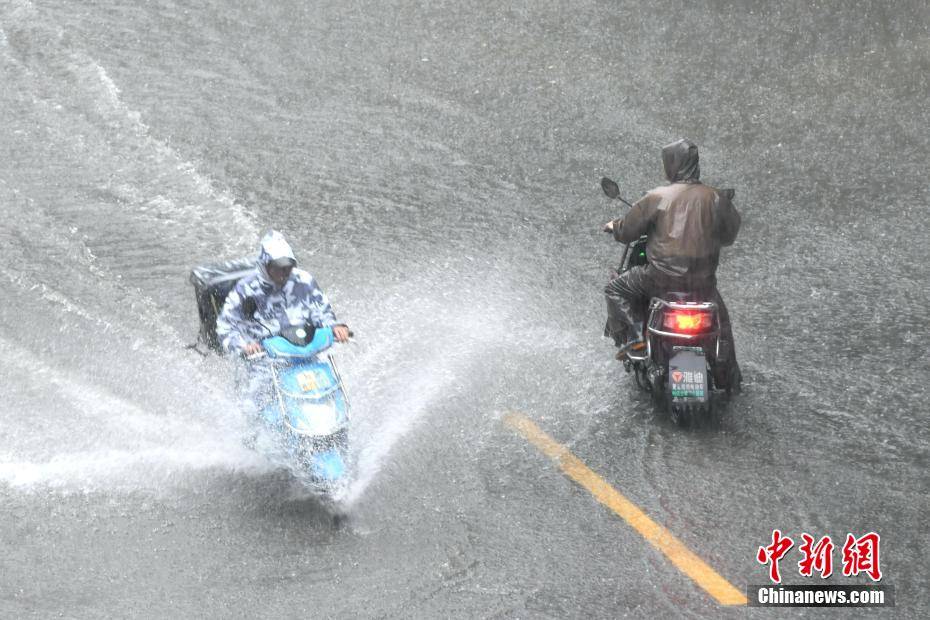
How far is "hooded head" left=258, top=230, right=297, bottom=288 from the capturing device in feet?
25.7

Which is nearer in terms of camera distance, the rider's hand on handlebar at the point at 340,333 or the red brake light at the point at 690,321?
the rider's hand on handlebar at the point at 340,333

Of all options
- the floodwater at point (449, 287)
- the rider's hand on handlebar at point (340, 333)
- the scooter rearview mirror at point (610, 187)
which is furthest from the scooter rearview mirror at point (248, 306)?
the scooter rearview mirror at point (610, 187)

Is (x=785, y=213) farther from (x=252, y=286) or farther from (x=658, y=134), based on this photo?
(x=252, y=286)

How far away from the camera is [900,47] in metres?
14.5

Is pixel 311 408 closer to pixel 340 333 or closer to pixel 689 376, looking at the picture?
pixel 340 333

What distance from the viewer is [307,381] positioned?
7797 millimetres

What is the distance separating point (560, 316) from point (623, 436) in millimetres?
2051

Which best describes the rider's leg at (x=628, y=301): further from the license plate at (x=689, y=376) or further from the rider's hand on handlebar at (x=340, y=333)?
the rider's hand on handlebar at (x=340, y=333)

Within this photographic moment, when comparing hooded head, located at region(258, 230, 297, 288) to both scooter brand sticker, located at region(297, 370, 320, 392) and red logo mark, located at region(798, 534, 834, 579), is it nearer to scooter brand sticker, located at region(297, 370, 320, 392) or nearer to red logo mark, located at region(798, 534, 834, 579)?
scooter brand sticker, located at region(297, 370, 320, 392)

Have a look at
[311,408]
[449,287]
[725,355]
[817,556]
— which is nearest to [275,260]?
[311,408]

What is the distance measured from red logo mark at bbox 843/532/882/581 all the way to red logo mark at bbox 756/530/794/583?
13.4 inches

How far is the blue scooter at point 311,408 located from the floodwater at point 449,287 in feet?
1.04

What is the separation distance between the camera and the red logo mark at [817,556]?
7082 mm

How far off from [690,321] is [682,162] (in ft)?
3.77
